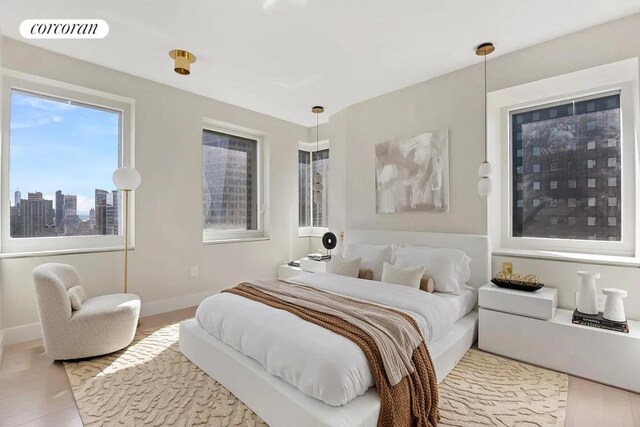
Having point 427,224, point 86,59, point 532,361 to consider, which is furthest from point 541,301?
point 86,59

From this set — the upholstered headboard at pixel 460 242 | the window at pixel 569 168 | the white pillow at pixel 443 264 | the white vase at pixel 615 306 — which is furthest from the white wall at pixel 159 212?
the white vase at pixel 615 306

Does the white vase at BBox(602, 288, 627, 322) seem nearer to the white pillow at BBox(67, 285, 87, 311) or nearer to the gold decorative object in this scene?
the gold decorative object

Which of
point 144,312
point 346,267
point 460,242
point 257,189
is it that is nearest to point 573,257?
point 460,242

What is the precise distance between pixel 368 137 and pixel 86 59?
10.4ft

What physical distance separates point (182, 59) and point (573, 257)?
391cm

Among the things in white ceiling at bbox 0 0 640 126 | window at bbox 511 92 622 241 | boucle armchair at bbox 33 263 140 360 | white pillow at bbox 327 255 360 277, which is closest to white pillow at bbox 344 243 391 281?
white pillow at bbox 327 255 360 277

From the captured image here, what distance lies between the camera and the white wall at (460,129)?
244cm

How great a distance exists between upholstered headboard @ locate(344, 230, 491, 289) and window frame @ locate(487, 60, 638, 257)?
198mm

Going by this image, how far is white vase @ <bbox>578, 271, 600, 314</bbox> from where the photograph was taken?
91.0 inches

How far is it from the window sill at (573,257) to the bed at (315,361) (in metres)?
0.24

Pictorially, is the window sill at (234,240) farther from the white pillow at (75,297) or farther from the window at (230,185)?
the white pillow at (75,297)

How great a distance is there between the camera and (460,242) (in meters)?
3.11

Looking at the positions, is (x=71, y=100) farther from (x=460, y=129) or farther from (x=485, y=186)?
(x=485, y=186)

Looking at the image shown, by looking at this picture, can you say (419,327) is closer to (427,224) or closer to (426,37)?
(427,224)
